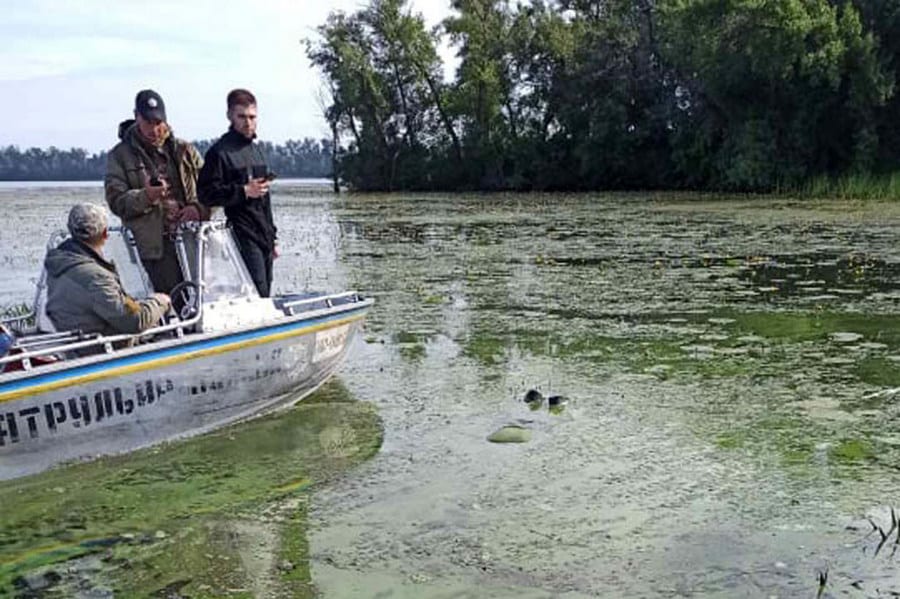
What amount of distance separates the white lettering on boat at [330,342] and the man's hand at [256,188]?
0.86 m

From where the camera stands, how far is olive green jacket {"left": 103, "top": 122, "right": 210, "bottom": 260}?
5.43 m

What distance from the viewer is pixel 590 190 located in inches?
1635

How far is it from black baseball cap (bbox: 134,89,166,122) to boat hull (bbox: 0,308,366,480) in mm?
1203

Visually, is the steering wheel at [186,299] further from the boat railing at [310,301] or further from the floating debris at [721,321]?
the floating debris at [721,321]

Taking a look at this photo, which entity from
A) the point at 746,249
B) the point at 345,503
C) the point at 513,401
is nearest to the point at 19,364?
the point at 345,503

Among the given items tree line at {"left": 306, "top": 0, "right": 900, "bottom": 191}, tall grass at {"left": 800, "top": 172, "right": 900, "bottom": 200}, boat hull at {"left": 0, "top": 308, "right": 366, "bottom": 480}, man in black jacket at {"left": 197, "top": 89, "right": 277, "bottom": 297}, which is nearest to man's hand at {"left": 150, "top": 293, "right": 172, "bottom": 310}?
boat hull at {"left": 0, "top": 308, "right": 366, "bottom": 480}

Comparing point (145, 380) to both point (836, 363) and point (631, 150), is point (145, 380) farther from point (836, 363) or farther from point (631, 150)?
point (631, 150)

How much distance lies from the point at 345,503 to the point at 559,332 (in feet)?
12.9

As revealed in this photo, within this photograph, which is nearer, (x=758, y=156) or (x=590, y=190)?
(x=758, y=156)

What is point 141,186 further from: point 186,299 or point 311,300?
point 311,300

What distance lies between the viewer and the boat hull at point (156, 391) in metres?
4.39

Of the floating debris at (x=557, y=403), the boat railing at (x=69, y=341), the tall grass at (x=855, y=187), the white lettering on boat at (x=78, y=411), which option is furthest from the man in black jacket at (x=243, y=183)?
the tall grass at (x=855, y=187)

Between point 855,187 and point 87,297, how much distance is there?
2557 centimetres

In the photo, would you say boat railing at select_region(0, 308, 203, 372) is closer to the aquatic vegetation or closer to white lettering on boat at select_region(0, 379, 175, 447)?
white lettering on boat at select_region(0, 379, 175, 447)
